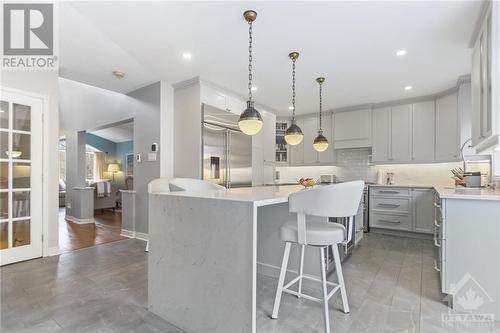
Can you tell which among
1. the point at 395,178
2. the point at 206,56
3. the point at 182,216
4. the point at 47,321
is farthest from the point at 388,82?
the point at 47,321

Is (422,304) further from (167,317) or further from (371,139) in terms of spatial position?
(371,139)

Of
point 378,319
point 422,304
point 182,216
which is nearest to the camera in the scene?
point 182,216

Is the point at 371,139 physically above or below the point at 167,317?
above

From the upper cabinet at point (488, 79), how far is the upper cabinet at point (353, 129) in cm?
246

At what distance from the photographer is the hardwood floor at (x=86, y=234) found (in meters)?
3.63

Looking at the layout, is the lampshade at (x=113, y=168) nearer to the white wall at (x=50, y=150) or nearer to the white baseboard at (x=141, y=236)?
the white baseboard at (x=141, y=236)

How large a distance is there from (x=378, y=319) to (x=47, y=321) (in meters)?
2.33

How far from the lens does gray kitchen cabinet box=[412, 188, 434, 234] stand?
13.0ft

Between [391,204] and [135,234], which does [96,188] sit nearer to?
[135,234]

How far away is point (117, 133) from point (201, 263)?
7896 mm

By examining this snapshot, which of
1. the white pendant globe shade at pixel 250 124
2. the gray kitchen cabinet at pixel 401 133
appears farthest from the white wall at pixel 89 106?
the gray kitchen cabinet at pixel 401 133

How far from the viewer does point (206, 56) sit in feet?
9.55

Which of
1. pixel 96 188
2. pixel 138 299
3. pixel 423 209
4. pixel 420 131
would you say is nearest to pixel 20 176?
pixel 138 299

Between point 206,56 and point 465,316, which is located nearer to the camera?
point 465,316
